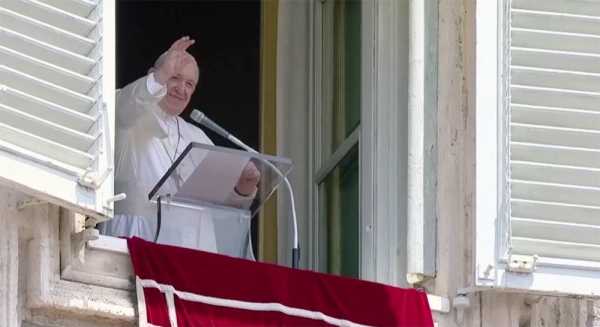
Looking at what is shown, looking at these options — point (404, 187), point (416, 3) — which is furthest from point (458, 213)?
point (416, 3)

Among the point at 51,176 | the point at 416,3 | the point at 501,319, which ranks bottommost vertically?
the point at 501,319

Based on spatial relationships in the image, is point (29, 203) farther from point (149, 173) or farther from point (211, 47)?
point (211, 47)

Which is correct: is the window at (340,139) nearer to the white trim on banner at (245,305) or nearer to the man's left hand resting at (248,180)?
the man's left hand resting at (248,180)

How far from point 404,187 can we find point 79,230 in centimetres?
120

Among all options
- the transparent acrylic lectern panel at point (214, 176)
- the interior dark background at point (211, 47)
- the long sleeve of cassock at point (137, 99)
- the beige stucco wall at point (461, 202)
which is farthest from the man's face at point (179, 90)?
the interior dark background at point (211, 47)

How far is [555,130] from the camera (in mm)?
7047

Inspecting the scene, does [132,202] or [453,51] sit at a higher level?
[453,51]

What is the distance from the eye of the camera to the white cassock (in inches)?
284

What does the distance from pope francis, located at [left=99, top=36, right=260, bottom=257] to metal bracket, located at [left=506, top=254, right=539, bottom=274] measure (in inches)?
34.1

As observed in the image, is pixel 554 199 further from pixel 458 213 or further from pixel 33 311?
pixel 33 311

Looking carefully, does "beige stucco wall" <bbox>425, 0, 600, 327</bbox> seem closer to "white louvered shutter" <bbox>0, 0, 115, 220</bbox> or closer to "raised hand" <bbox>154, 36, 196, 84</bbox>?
"raised hand" <bbox>154, 36, 196, 84</bbox>

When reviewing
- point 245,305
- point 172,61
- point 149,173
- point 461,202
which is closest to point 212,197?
point 149,173

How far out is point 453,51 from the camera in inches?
289

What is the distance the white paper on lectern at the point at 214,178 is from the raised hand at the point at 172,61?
35cm
